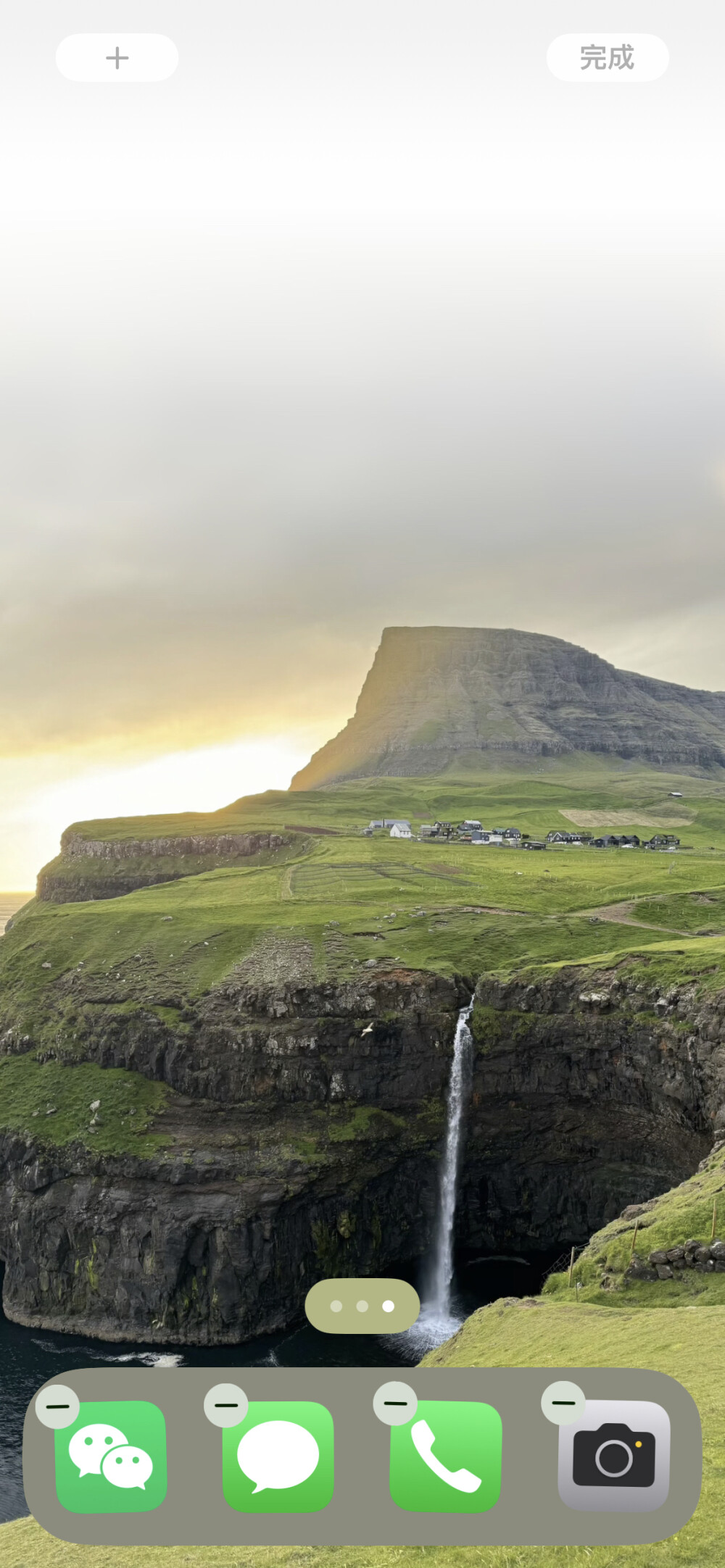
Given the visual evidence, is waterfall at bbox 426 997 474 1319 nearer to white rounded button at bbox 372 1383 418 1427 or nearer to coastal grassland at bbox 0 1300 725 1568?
coastal grassland at bbox 0 1300 725 1568

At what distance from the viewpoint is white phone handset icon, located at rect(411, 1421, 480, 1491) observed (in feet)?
19.9

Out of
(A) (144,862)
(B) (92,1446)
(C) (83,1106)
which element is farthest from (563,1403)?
(A) (144,862)

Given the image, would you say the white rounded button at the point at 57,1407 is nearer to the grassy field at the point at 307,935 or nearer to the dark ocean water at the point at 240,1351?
the dark ocean water at the point at 240,1351

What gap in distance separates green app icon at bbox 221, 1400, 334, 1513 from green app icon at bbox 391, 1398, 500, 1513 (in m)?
0.55

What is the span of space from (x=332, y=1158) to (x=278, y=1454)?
201 ft

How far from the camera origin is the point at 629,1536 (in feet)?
19.9

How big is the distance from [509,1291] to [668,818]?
455ft

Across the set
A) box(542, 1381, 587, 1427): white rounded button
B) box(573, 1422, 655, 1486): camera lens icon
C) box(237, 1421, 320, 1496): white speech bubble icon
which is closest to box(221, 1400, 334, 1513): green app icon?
→ box(237, 1421, 320, 1496): white speech bubble icon

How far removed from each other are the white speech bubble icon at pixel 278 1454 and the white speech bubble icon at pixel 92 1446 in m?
0.98

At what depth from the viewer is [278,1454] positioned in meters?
6.11

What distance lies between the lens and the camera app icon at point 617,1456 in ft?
19.3

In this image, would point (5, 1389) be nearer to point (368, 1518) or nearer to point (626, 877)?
point (368, 1518)

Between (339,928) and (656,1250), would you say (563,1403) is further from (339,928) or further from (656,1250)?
(339,928)

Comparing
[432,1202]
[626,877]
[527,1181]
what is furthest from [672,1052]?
[626,877]
